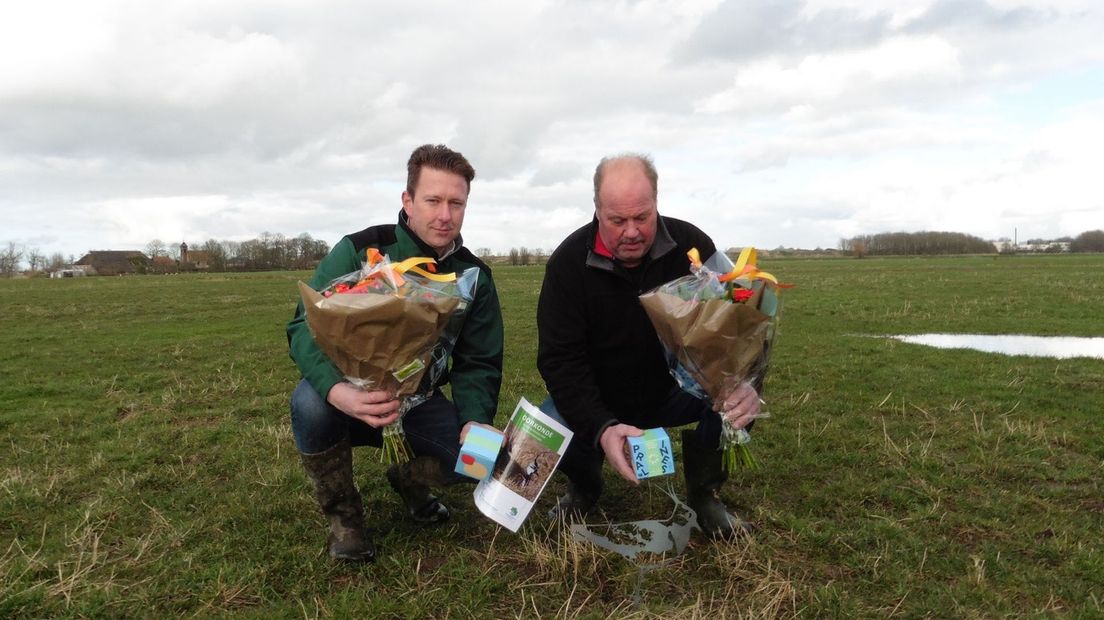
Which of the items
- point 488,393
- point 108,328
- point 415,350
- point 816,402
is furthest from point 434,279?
point 108,328

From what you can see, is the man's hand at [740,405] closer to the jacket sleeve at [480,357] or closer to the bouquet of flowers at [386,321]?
the jacket sleeve at [480,357]

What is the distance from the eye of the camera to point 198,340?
1452 cm

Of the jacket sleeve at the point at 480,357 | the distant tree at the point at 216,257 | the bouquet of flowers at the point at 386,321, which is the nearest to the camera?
the bouquet of flowers at the point at 386,321

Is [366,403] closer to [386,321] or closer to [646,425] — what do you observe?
[386,321]

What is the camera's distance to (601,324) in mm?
4578

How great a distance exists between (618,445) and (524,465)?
20.4 inches

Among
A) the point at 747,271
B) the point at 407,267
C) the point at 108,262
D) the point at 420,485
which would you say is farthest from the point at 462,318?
the point at 108,262

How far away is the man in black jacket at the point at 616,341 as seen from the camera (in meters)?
4.16

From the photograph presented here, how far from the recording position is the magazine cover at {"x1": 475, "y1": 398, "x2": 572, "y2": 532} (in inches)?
147

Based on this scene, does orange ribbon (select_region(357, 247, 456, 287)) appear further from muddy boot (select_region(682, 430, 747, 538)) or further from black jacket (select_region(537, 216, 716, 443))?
muddy boot (select_region(682, 430, 747, 538))

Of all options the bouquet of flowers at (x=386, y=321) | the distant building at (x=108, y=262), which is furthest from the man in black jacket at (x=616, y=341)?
the distant building at (x=108, y=262)

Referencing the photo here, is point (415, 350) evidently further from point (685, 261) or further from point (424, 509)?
point (685, 261)

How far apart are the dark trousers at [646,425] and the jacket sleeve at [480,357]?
1.59 feet

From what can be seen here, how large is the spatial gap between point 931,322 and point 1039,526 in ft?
41.4
